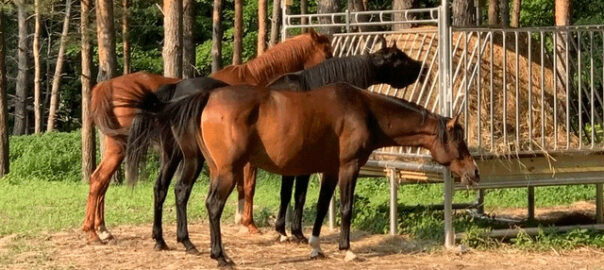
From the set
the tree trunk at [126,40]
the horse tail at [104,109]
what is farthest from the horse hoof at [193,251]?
the tree trunk at [126,40]

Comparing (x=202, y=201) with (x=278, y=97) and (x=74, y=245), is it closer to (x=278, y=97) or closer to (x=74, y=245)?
(x=74, y=245)

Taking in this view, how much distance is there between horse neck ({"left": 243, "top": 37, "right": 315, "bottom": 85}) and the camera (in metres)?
11.9

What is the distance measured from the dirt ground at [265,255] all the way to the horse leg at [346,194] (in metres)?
0.15

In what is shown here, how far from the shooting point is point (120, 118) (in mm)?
11086

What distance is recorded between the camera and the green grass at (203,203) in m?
11.4

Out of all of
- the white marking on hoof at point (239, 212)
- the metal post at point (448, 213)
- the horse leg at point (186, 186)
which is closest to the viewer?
the horse leg at point (186, 186)

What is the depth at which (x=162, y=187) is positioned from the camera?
10578mm

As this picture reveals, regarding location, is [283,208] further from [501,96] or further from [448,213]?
[501,96]

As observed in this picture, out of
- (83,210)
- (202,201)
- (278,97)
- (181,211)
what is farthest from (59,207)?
(278,97)

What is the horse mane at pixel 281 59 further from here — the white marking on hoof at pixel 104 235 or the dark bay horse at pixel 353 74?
the white marking on hoof at pixel 104 235

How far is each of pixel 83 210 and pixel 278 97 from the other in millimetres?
5572

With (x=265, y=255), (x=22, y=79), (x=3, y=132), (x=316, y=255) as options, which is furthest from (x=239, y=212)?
(x=22, y=79)

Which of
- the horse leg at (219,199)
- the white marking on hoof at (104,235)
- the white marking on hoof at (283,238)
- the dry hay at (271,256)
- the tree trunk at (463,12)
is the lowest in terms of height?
the dry hay at (271,256)

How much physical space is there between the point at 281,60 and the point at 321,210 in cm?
236
